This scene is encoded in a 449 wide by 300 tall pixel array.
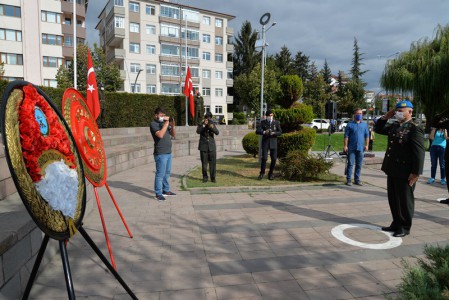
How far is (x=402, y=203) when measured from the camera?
14.8ft

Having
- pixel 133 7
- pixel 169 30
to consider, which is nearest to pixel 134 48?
pixel 133 7

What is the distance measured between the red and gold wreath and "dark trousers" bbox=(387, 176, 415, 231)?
4.28m

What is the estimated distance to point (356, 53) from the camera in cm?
6794

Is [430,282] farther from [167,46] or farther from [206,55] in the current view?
[206,55]

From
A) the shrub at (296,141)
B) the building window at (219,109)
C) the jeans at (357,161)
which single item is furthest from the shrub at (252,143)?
the building window at (219,109)

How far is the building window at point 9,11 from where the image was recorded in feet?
123

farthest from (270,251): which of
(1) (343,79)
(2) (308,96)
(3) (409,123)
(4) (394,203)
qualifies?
(1) (343,79)

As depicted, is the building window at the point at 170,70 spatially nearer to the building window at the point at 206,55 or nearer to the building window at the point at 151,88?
the building window at the point at 151,88

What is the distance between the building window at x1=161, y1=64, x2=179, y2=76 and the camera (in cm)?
4762

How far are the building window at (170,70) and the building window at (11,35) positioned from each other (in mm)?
18250

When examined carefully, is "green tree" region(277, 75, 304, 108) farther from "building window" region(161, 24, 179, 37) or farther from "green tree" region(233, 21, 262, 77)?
"green tree" region(233, 21, 262, 77)

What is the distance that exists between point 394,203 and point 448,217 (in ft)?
5.07

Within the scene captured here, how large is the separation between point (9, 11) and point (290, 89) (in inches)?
1640

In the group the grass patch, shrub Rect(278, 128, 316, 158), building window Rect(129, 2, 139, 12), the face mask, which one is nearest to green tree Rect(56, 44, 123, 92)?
building window Rect(129, 2, 139, 12)
